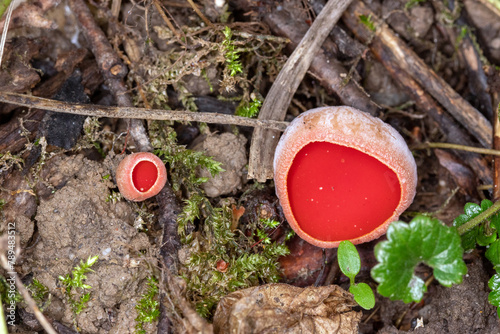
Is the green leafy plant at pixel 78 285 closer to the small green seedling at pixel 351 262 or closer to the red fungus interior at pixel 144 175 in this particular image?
the red fungus interior at pixel 144 175

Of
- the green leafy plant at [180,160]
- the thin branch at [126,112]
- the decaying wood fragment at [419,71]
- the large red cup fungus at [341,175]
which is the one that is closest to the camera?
the large red cup fungus at [341,175]

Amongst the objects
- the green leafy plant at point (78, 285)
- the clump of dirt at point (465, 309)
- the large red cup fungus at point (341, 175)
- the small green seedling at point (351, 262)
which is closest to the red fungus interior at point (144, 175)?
the green leafy plant at point (78, 285)

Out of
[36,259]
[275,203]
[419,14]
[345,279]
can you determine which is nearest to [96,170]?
[36,259]

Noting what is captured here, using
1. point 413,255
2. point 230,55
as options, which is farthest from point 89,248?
point 413,255

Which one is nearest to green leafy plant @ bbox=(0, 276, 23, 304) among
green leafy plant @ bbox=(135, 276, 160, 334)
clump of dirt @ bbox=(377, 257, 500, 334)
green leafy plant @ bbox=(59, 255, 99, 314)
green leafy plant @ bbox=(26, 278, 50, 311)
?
green leafy plant @ bbox=(26, 278, 50, 311)

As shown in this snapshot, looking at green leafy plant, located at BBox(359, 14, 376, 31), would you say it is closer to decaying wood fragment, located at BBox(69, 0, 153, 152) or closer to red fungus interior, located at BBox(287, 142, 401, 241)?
red fungus interior, located at BBox(287, 142, 401, 241)

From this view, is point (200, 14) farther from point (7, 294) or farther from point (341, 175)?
point (7, 294)
